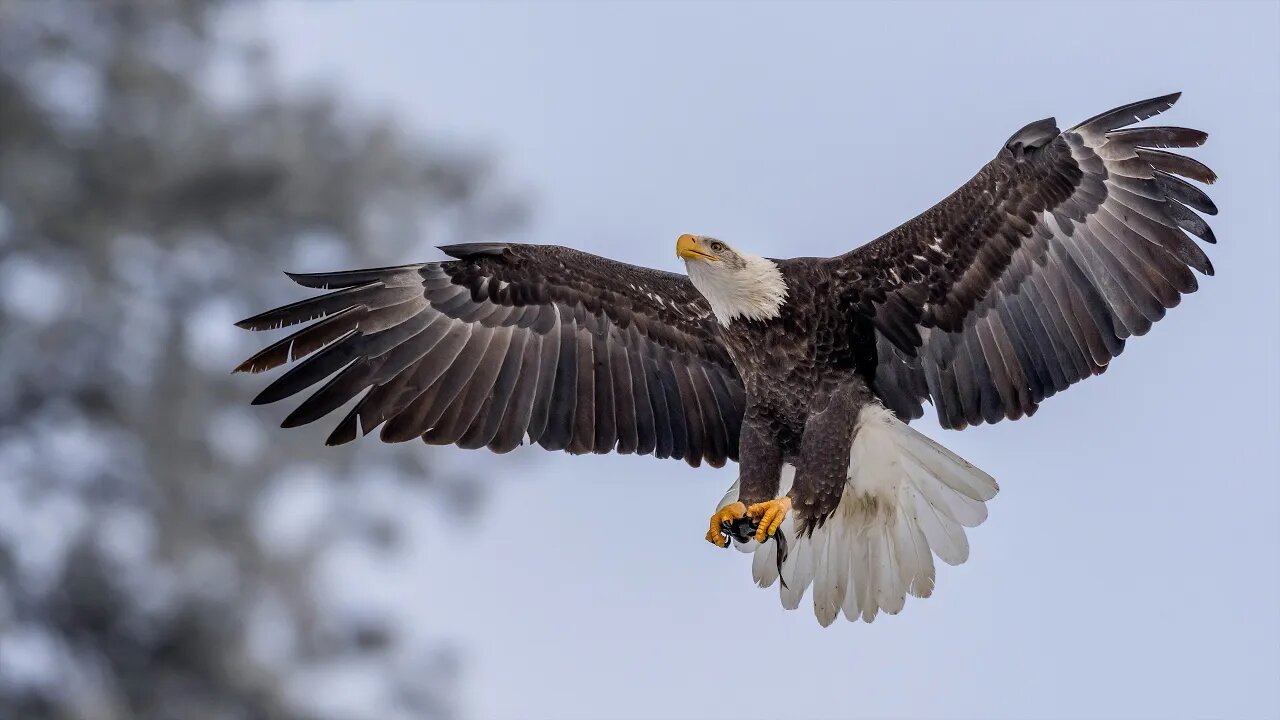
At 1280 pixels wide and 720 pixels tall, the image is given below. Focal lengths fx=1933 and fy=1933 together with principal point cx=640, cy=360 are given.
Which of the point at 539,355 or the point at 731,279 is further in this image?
the point at 539,355

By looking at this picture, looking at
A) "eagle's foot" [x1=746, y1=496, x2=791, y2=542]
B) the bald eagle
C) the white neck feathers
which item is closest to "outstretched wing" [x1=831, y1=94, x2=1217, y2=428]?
the bald eagle

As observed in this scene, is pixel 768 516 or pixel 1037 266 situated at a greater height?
pixel 1037 266

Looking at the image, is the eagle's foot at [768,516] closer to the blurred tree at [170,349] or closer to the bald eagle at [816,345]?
the bald eagle at [816,345]

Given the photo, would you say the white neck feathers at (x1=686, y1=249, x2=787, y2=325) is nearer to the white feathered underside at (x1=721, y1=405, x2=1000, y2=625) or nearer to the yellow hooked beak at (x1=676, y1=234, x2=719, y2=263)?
the yellow hooked beak at (x1=676, y1=234, x2=719, y2=263)

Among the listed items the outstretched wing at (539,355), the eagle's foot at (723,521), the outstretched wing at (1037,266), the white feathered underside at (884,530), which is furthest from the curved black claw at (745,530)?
the outstretched wing at (1037,266)

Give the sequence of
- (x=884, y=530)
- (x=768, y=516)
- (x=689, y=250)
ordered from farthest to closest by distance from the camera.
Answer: (x=884, y=530) → (x=689, y=250) → (x=768, y=516)

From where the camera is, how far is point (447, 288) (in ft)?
23.1

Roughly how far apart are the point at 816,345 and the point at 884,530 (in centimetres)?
79

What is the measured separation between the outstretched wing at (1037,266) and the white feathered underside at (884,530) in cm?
23

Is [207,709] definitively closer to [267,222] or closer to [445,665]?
→ [445,665]

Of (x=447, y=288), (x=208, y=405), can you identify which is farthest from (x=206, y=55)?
(x=447, y=288)

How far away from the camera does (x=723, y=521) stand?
6.44 metres

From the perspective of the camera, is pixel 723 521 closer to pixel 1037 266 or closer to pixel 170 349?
pixel 1037 266

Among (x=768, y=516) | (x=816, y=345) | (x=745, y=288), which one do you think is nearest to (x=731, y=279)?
(x=745, y=288)
